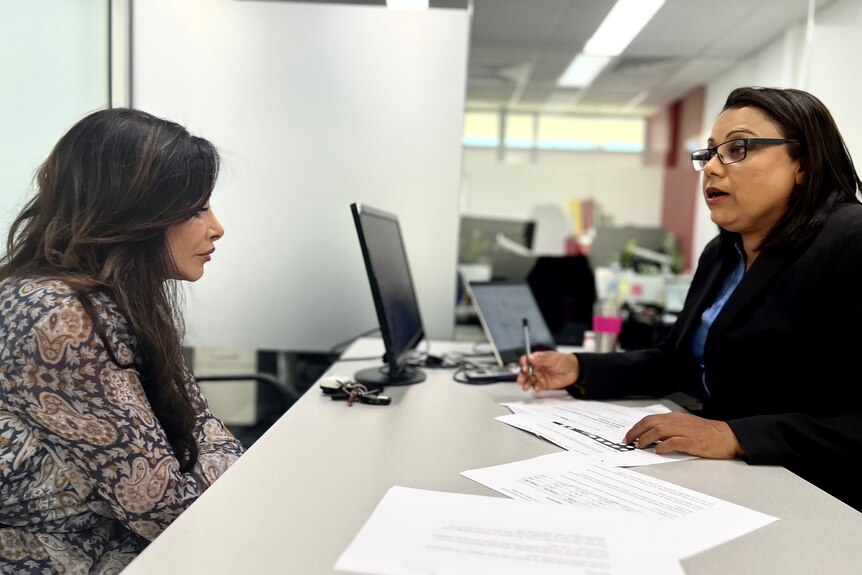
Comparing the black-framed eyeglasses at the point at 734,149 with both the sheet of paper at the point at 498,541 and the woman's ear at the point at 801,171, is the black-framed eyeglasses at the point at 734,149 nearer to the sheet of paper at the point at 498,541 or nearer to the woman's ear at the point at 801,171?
the woman's ear at the point at 801,171

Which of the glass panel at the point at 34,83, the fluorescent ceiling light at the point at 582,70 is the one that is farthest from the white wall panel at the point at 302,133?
the fluorescent ceiling light at the point at 582,70

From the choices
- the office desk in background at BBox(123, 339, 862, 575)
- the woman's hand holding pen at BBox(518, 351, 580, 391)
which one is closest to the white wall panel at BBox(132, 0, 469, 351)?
the woman's hand holding pen at BBox(518, 351, 580, 391)

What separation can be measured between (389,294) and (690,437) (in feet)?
2.41

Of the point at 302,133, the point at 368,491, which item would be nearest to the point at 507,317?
the point at 302,133

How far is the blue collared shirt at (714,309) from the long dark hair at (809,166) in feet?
0.50

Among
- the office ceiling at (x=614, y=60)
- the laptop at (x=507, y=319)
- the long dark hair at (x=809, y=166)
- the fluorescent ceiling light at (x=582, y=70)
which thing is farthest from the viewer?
the fluorescent ceiling light at (x=582, y=70)

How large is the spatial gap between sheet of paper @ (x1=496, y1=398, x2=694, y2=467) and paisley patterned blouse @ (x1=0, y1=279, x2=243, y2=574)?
0.61m

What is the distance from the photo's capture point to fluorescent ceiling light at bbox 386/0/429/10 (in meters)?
2.31

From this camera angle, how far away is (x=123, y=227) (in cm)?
102

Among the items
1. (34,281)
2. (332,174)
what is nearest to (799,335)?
(34,281)

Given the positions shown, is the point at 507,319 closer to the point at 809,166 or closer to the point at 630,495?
the point at 809,166

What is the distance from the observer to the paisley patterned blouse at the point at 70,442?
34.2 inches

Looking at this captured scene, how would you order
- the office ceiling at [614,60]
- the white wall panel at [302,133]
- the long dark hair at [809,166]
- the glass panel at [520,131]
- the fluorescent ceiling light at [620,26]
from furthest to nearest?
the glass panel at [520,131] → the office ceiling at [614,60] → the fluorescent ceiling light at [620,26] → the white wall panel at [302,133] → the long dark hair at [809,166]

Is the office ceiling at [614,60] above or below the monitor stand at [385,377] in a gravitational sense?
above
